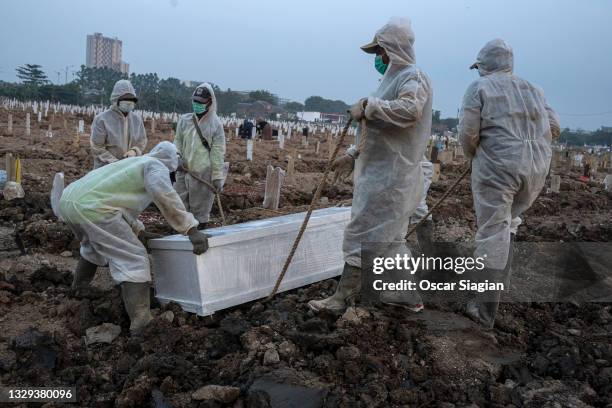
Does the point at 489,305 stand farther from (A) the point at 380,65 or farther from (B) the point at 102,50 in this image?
(B) the point at 102,50

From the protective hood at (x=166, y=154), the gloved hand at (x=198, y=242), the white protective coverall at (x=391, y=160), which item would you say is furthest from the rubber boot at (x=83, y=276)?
the white protective coverall at (x=391, y=160)

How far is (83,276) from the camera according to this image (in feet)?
14.3

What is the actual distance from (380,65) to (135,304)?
2.30 m

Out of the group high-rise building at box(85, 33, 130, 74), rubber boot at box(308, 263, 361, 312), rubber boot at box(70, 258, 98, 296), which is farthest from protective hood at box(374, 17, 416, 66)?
high-rise building at box(85, 33, 130, 74)

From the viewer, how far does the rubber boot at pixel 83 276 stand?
14.1 feet

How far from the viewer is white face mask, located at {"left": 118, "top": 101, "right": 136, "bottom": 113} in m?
5.97

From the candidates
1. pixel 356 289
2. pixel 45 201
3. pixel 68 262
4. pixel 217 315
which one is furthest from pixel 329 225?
pixel 45 201

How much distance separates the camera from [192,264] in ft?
12.3

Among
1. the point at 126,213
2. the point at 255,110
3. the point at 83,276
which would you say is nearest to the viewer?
the point at 126,213

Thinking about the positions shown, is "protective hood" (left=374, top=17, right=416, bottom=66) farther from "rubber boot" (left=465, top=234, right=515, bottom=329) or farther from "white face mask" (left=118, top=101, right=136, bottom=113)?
"white face mask" (left=118, top=101, right=136, bottom=113)

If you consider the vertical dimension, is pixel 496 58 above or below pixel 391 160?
above

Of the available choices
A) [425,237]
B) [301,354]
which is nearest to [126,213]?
[301,354]

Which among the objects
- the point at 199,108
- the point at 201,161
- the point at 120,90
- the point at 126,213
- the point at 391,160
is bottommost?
the point at 126,213

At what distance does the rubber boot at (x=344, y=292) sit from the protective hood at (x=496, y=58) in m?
1.71
